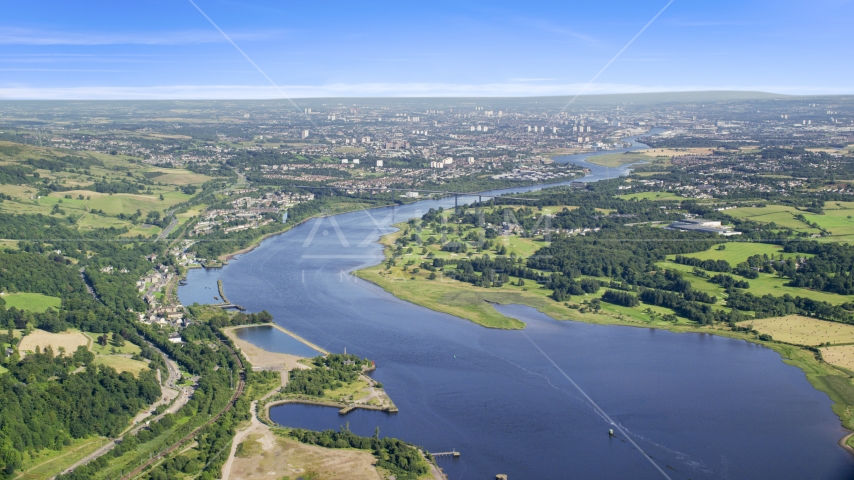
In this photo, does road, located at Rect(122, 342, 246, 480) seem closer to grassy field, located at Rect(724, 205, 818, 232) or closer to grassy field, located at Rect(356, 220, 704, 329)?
grassy field, located at Rect(356, 220, 704, 329)

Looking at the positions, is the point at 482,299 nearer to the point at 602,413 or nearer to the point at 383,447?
the point at 602,413

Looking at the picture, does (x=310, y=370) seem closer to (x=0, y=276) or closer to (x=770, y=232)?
(x=0, y=276)

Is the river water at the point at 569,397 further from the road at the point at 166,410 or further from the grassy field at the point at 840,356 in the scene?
the road at the point at 166,410

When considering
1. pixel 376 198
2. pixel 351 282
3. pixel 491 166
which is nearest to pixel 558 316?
pixel 351 282

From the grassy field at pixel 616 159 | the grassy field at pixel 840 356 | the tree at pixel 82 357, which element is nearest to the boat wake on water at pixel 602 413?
the grassy field at pixel 840 356

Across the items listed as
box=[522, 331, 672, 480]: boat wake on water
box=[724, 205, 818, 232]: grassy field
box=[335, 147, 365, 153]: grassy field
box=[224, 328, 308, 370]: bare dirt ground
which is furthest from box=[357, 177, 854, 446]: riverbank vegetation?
box=[335, 147, 365, 153]: grassy field

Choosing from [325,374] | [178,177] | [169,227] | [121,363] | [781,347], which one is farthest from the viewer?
[178,177]

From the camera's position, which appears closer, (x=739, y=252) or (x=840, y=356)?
(x=840, y=356)

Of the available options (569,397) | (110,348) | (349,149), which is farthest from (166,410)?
(349,149)
